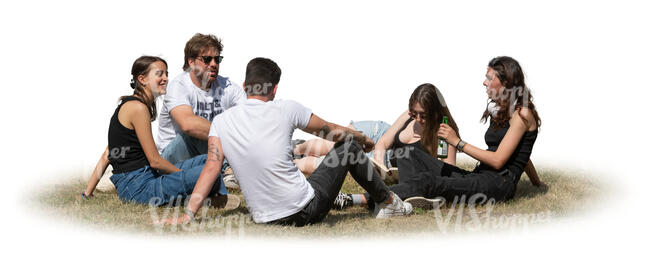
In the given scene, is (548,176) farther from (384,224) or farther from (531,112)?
(384,224)

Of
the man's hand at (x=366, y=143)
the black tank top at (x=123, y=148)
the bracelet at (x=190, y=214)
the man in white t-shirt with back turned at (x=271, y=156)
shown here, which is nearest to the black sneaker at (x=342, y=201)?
the man's hand at (x=366, y=143)

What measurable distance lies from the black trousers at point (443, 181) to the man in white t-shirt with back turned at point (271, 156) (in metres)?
1.39

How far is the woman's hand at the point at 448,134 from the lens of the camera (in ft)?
30.6

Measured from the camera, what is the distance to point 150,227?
27.1 feet

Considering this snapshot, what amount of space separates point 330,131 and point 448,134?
6.86ft

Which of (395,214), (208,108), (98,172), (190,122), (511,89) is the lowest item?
(98,172)

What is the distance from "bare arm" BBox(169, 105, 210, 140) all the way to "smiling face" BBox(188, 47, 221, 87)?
56cm

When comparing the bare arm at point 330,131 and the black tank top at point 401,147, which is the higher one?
the bare arm at point 330,131

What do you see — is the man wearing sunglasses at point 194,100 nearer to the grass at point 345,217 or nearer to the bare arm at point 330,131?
the grass at point 345,217

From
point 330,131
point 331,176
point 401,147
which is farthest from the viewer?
point 401,147

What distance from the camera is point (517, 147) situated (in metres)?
9.55
